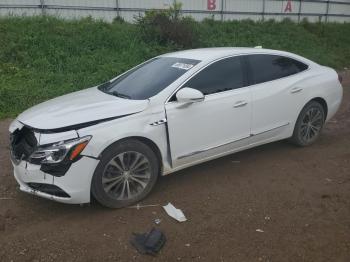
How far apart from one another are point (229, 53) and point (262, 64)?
1.79 ft

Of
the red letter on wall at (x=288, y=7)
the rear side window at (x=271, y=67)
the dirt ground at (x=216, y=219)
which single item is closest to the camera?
the dirt ground at (x=216, y=219)

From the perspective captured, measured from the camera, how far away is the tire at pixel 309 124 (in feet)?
18.4

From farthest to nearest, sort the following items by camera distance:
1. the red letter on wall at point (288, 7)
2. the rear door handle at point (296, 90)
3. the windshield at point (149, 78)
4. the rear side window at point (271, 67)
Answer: the red letter on wall at point (288, 7) → the rear door handle at point (296, 90) → the rear side window at point (271, 67) → the windshield at point (149, 78)

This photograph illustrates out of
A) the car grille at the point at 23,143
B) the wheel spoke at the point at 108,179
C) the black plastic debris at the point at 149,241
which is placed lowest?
the black plastic debris at the point at 149,241

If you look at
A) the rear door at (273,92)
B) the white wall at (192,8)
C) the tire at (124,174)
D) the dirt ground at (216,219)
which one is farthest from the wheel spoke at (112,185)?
the white wall at (192,8)

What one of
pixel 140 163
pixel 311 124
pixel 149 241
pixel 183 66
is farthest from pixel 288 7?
pixel 149 241

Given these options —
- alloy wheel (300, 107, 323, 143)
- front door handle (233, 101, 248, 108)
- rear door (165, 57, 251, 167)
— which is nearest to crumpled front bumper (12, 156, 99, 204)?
rear door (165, 57, 251, 167)

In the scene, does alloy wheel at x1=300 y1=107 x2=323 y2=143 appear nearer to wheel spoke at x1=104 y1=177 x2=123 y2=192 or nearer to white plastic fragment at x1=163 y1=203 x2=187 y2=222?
white plastic fragment at x1=163 y1=203 x2=187 y2=222

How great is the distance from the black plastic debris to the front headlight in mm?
953

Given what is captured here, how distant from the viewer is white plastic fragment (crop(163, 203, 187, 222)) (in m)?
3.87

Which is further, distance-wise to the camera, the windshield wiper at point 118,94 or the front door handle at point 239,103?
the front door handle at point 239,103

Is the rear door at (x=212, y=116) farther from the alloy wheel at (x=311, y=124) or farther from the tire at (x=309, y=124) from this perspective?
the alloy wheel at (x=311, y=124)

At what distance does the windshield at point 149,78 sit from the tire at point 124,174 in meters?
0.67

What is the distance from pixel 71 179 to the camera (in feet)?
12.1
